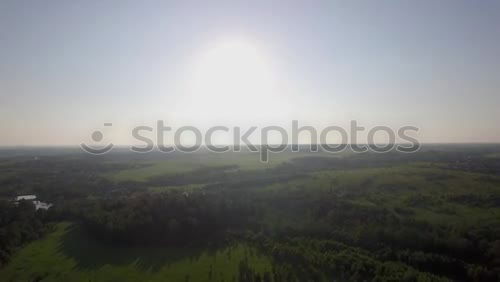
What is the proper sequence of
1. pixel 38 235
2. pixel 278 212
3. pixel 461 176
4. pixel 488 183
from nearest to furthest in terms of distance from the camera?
pixel 38 235 → pixel 278 212 → pixel 488 183 → pixel 461 176

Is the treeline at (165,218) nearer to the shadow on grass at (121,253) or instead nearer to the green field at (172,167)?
the shadow on grass at (121,253)

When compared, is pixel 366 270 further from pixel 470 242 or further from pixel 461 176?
pixel 461 176

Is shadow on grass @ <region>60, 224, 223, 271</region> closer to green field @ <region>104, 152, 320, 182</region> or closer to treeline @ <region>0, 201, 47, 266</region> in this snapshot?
treeline @ <region>0, 201, 47, 266</region>

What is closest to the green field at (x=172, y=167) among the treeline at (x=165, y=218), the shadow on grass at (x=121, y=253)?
the treeline at (x=165, y=218)

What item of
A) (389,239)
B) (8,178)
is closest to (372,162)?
(389,239)

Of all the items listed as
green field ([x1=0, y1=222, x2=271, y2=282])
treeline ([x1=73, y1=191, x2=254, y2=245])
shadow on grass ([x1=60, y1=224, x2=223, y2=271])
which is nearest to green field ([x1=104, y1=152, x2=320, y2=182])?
treeline ([x1=73, y1=191, x2=254, y2=245])

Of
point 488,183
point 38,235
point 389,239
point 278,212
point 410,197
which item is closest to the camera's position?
point 389,239
